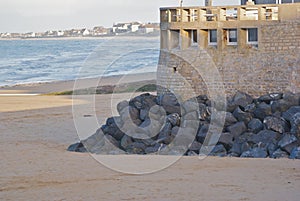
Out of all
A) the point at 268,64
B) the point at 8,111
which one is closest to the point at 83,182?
the point at 268,64

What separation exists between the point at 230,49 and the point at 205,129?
2860mm

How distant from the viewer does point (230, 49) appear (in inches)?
801

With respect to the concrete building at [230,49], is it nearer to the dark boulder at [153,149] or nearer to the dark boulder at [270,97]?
the dark boulder at [270,97]

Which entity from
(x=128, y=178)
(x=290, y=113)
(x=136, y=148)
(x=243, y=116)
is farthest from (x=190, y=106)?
(x=128, y=178)

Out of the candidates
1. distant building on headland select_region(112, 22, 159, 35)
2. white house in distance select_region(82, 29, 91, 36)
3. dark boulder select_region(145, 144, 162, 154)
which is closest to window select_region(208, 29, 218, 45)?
dark boulder select_region(145, 144, 162, 154)

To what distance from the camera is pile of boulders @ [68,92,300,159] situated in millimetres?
17625

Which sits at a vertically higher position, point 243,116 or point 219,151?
point 243,116

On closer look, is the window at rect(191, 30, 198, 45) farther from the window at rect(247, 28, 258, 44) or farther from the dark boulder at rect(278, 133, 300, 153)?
the dark boulder at rect(278, 133, 300, 153)

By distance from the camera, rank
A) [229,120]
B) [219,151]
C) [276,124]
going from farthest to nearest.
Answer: [229,120] → [276,124] → [219,151]

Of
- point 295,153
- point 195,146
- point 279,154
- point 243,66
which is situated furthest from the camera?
point 243,66

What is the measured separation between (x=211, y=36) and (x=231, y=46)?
835 millimetres

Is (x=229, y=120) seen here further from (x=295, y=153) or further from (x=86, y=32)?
(x=86, y=32)

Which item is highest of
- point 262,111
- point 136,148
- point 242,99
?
point 242,99

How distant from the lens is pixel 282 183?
14.2 m
